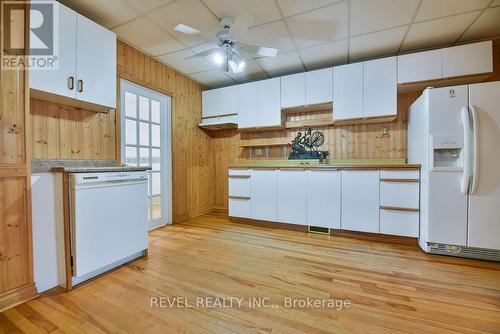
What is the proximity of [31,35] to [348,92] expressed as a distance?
3265 millimetres

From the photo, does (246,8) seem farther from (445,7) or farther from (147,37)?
(445,7)

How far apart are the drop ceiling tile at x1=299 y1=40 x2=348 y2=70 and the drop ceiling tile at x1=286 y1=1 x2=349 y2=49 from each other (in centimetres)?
14

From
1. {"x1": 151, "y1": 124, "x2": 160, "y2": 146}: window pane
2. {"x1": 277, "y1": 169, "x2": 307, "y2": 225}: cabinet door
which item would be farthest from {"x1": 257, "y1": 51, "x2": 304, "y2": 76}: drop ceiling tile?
{"x1": 151, "y1": 124, "x2": 160, "y2": 146}: window pane

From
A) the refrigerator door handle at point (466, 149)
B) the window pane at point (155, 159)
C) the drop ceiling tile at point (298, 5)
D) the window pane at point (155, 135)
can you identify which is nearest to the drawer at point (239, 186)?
the window pane at point (155, 159)

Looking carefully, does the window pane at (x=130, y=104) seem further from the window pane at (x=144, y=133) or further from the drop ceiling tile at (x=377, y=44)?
the drop ceiling tile at (x=377, y=44)

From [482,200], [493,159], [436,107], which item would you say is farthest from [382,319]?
[436,107]

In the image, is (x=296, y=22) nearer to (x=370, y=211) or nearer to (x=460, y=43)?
(x=460, y=43)

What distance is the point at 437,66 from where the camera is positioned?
2484mm

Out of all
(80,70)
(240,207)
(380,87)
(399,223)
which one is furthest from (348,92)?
(80,70)

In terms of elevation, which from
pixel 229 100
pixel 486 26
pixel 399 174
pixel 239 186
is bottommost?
pixel 239 186

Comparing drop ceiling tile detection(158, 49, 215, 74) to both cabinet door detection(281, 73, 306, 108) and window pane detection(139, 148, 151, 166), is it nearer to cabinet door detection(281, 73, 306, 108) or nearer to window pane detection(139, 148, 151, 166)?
cabinet door detection(281, 73, 306, 108)

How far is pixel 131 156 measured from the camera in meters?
2.79

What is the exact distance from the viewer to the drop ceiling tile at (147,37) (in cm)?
227

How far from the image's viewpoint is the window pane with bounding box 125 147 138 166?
8.92 ft
